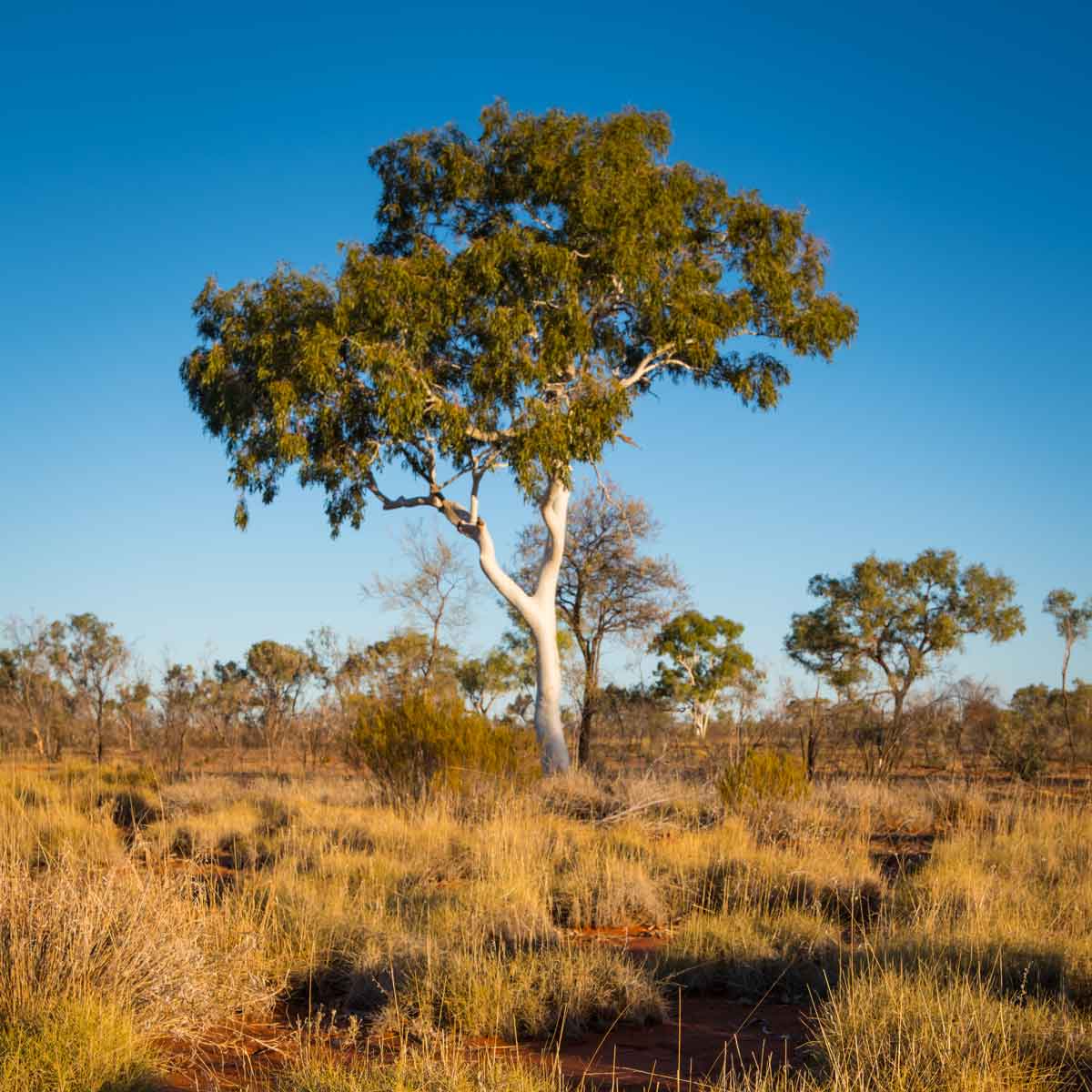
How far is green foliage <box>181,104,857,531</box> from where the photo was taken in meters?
15.6

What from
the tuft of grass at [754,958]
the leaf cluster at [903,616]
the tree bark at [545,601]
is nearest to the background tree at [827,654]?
the leaf cluster at [903,616]

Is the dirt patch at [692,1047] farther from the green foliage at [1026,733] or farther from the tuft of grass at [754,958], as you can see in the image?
the green foliage at [1026,733]

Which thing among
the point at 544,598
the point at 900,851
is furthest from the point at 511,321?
the point at 900,851

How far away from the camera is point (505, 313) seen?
1548cm

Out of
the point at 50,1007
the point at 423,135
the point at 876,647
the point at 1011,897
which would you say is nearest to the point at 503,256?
the point at 423,135

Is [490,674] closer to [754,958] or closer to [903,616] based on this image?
[903,616]

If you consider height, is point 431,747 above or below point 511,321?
below

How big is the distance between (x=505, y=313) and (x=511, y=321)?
0.15 meters

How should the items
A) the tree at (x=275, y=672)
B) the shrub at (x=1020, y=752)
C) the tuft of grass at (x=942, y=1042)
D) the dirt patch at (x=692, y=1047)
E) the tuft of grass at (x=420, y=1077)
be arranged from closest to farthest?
the tuft of grass at (x=420, y=1077)
the tuft of grass at (x=942, y=1042)
the dirt patch at (x=692, y=1047)
the shrub at (x=1020, y=752)
the tree at (x=275, y=672)

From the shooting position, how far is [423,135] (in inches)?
685

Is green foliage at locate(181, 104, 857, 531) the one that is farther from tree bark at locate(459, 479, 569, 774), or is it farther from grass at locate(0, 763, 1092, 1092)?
grass at locate(0, 763, 1092, 1092)

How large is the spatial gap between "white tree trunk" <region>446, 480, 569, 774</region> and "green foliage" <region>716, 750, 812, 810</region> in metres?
4.55

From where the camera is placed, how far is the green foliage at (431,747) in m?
12.7

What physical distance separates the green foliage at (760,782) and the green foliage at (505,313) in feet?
18.1
